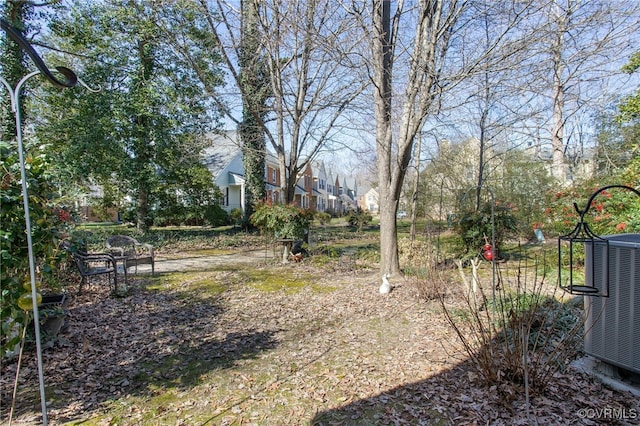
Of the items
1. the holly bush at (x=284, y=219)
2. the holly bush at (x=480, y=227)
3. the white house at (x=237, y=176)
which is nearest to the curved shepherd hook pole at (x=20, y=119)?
the holly bush at (x=284, y=219)

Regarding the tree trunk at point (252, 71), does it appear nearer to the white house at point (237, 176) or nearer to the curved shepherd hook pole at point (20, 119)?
the white house at point (237, 176)

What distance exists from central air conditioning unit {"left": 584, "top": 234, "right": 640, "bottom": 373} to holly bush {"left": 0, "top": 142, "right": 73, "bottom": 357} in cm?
407

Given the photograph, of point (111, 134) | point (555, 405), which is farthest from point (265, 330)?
point (111, 134)

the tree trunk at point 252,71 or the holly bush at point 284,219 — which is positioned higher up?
the tree trunk at point 252,71

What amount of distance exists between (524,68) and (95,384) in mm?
7188

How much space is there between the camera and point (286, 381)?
10.7 feet

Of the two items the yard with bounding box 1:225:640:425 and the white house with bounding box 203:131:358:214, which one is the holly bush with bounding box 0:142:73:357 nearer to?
the yard with bounding box 1:225:640:425

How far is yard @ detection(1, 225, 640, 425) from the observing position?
273cm

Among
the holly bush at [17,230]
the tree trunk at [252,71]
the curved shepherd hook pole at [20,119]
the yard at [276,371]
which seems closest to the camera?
the curved shepherd hook pole at [20,119]

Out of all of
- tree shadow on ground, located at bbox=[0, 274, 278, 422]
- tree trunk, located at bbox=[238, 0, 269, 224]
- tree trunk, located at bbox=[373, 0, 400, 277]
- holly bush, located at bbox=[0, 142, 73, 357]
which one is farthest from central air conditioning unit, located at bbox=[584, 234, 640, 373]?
tree trunk, located at bbox=[238, 0, 269, 224]

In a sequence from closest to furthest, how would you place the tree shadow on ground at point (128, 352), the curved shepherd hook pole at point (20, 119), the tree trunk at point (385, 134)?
the curved shepherd hook pole at point (20, 119), the tree shadow on ground at point (128, 352), the tree trunk at point (385, 134)

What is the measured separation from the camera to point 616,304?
273cm

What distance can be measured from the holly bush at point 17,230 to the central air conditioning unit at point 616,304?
13.3ft

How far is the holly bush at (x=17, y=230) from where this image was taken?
7.09 feet
